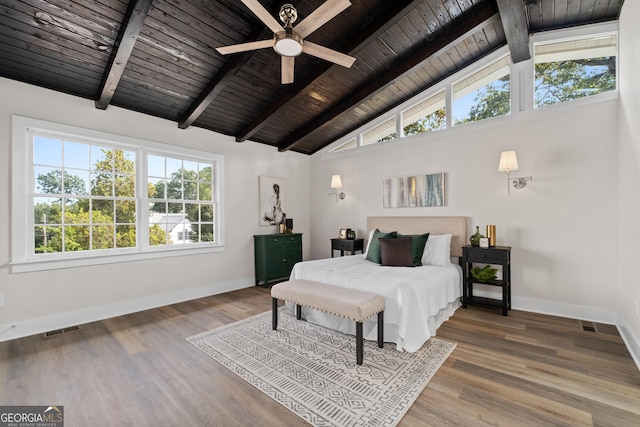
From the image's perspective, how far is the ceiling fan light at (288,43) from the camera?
239cm

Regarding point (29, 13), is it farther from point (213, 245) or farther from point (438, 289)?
point (438, 289)

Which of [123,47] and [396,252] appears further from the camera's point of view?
[396,252]

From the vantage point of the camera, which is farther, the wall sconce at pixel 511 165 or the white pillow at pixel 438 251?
the white pillow at pixel 438 251

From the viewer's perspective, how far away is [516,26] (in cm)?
310

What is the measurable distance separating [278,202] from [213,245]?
156cm

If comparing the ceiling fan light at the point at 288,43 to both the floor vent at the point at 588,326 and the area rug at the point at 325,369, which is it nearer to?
the area rug at the point at 325,369

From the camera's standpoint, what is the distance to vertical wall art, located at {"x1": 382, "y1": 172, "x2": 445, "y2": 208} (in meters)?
4.49

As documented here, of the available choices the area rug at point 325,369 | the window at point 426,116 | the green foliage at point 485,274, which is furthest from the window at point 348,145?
the area rug at point 325,369

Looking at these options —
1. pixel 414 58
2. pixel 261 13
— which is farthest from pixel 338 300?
pixel 414 58

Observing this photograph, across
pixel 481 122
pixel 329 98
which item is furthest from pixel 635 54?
pixel 329 98

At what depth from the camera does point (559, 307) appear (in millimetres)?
3521

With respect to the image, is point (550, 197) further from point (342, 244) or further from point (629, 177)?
point (342, 244)

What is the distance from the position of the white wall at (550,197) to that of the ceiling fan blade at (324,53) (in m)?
2.35

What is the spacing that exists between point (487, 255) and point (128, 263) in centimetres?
469
